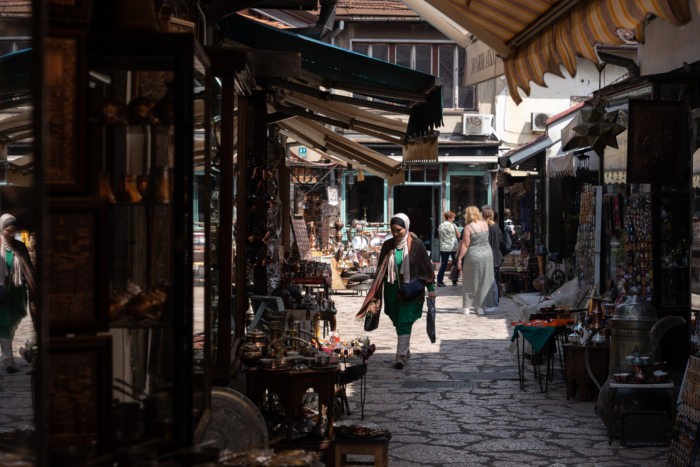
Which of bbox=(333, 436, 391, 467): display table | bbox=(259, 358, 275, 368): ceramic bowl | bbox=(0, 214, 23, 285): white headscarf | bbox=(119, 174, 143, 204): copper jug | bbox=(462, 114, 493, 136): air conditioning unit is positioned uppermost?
bbox=(462, 114, 493, 136): air conditioning unit

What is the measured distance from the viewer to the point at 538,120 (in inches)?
1216

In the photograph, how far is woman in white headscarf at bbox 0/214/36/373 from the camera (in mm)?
2963

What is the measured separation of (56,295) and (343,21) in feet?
90.0

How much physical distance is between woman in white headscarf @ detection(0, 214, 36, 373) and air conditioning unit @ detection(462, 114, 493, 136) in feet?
92.3

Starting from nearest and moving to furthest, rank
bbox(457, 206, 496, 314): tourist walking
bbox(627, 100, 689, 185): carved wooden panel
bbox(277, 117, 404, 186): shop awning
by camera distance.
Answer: bbox(627, 100, 689, 185): carved wooden panel
bbox(277, 117, 404, 186): shop awning
bbox(457, 206, 496, 314): tourist walking

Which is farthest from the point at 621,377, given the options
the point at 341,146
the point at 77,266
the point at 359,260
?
the point at 359,260

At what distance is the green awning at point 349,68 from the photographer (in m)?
7.79

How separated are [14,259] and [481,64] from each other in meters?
5.37

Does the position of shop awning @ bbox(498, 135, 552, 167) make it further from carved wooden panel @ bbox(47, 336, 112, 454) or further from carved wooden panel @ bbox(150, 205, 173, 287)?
carved wooden panel @ bbox(47, 336, 112, 454)

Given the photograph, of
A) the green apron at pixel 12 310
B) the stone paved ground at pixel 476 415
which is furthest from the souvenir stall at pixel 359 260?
the green apron at pixel 12 310

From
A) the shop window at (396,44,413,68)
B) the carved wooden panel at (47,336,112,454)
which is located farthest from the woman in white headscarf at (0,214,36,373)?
the shop window at (396,44,413,68)

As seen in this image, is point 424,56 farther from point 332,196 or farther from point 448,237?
point 448,237

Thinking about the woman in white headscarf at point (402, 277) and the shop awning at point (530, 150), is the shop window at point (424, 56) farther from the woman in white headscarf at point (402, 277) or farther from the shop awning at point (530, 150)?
Answer: the woman in white headscarf at point (402, 277)

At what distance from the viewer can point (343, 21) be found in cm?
2964
